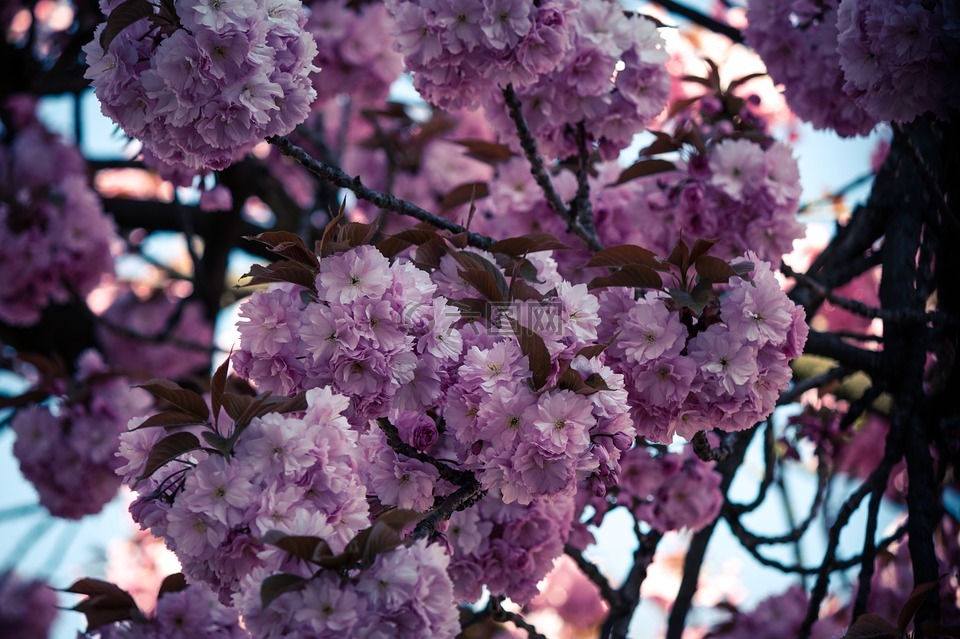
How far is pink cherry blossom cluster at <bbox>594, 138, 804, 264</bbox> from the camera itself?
238 cm

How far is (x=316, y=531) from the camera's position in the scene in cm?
131

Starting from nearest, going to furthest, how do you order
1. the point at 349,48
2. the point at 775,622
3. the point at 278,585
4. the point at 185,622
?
1. the point at 278,585
2. the point at 185,622
3. the point at 775,622
4. the point at 349,48

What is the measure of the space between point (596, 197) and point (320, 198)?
2105mm

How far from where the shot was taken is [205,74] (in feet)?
5.12

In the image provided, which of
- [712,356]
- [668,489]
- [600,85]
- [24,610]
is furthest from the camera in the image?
[24,610]

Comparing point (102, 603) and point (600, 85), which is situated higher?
point (600, 85)

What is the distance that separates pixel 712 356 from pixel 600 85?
2.78 ft

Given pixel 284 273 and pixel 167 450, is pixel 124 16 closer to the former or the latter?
pixel 284 273

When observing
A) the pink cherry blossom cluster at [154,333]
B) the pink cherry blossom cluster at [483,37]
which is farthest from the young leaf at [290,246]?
the pink cherry blossom cluster at [154,333]

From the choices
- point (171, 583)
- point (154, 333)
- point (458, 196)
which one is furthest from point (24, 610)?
point (458, 196)

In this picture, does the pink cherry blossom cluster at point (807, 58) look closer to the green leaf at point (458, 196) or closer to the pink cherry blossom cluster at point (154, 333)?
the green leaf at point (458, 196)

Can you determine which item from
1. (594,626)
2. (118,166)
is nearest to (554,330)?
(118,166)

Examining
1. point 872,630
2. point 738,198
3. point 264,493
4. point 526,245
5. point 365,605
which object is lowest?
point 365,605

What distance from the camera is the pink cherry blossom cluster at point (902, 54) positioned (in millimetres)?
1887
